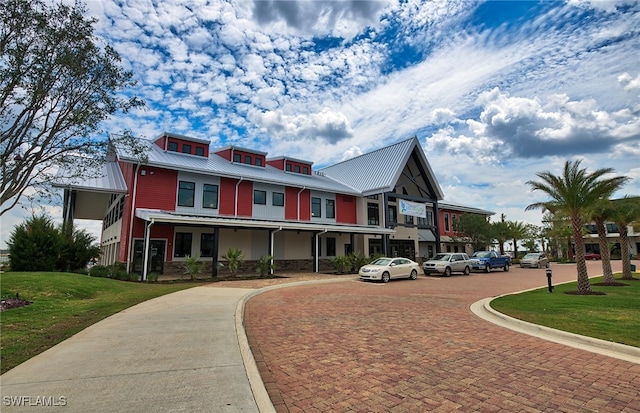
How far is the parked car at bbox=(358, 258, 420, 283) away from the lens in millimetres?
20266

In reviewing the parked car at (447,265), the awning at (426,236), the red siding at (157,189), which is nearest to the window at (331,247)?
the parked car at (447,265)

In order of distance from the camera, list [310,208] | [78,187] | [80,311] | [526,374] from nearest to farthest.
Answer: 1. [526,374]
2. [80,311]
3. [78,187]
4. [310,208]

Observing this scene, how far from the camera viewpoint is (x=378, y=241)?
108ft

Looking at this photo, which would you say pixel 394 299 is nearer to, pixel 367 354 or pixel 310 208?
pixel 367 354

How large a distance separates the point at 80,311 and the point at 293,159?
24.0 m

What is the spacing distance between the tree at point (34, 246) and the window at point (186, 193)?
6.94 meters

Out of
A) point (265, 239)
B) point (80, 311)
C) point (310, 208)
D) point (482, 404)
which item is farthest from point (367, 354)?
point (310, 208)

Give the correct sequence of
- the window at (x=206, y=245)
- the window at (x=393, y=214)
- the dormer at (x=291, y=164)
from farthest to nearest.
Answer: the window at (x=393, y=214), the dormer at (x=291, y=164), the window at (x=206, y=245)

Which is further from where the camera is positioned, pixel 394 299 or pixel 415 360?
pixel 394 299

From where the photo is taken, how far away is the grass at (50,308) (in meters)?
6.25

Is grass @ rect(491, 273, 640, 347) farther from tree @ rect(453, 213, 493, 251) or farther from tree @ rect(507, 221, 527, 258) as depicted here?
tree @ rect(507, 221, 527, 258)

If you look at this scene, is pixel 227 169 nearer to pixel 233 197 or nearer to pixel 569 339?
pixel 233 197

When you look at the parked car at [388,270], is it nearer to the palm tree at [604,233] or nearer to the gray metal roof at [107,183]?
the palm tree at [604,233]

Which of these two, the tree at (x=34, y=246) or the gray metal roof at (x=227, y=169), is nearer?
the tree at (x=34, y=246)
